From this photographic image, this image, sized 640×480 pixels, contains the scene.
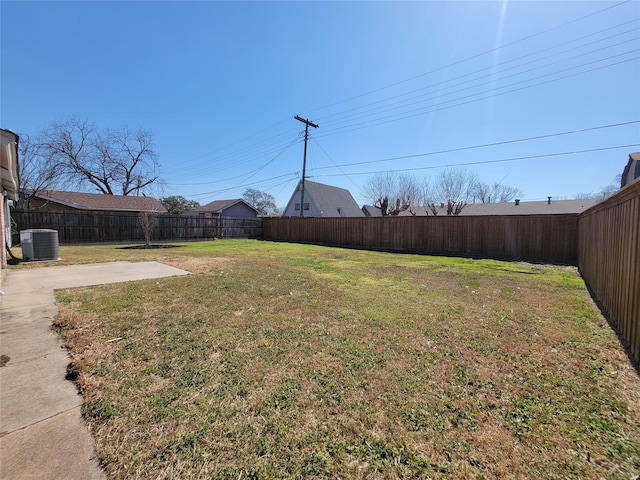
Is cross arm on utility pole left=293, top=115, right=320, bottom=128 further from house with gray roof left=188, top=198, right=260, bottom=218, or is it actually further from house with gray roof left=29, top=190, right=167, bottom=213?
house with gray roof left=188, top=198, right=260, bottom=218

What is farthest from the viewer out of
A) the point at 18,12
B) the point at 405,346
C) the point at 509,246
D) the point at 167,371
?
the point at 509,246

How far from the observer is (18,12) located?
618 cm

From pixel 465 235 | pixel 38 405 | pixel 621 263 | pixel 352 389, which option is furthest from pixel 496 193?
pixel 38 405

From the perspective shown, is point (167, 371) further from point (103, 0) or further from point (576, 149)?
point (576, 149)

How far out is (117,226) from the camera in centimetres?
1346

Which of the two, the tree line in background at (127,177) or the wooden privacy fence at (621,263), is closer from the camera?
the wooden privacy fence at (621,263)

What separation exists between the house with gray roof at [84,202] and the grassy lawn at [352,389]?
58.4 ft

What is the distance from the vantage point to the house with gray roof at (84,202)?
57.6 ft

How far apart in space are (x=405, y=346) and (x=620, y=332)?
2.49 metres

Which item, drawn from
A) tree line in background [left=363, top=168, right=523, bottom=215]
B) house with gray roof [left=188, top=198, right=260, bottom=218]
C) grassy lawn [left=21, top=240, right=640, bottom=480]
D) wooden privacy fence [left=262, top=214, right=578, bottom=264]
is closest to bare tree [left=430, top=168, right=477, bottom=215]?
tree line in background [left=363, top=168, right=523, bottom=215]

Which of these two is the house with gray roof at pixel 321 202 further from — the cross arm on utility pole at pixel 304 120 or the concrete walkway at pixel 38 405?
the concrete walkway at pixel 38 405

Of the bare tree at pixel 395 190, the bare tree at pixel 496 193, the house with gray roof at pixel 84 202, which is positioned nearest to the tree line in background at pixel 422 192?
the bare tree at pixel 395 190

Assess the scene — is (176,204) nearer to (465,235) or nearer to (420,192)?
(420,192)

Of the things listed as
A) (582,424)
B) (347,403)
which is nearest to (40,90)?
(347,403)
